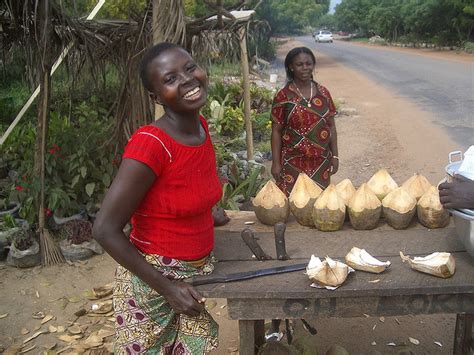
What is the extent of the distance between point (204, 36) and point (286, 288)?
10.6 feet

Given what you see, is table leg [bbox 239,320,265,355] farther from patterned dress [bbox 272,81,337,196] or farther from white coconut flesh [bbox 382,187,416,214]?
patterned dress [bbox 272,81,337,196]

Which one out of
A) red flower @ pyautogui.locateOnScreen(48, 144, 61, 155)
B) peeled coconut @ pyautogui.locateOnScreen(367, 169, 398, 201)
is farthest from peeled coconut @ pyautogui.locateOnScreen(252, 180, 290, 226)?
red flower @ pyautogui.locateOnScreen(48, 144, 61, 155)

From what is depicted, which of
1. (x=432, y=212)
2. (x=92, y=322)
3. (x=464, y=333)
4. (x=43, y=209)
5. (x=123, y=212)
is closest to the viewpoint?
(x=123, y=212)

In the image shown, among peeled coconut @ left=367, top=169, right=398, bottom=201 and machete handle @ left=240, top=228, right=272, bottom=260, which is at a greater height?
peeled coconut @ left=367, top=169, right=398, bottom=201

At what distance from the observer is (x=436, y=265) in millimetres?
1576

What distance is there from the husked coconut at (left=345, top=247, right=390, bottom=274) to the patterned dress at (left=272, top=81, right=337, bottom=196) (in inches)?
68.2

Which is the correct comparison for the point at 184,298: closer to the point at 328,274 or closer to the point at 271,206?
the point at 328,274

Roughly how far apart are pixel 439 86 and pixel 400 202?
12.7 m

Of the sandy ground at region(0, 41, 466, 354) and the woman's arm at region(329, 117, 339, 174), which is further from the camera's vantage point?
the woman's arm at region(329, 117, 339, 174)

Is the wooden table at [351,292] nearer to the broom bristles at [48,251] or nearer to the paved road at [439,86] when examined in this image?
the broom bristles at [48,251]

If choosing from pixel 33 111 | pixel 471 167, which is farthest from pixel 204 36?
pixel 33 111

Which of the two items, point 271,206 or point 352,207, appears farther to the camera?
point 271,206

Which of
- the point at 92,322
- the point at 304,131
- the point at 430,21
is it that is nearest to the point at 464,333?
the point at 304,131

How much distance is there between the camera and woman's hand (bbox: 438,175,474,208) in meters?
1.49
